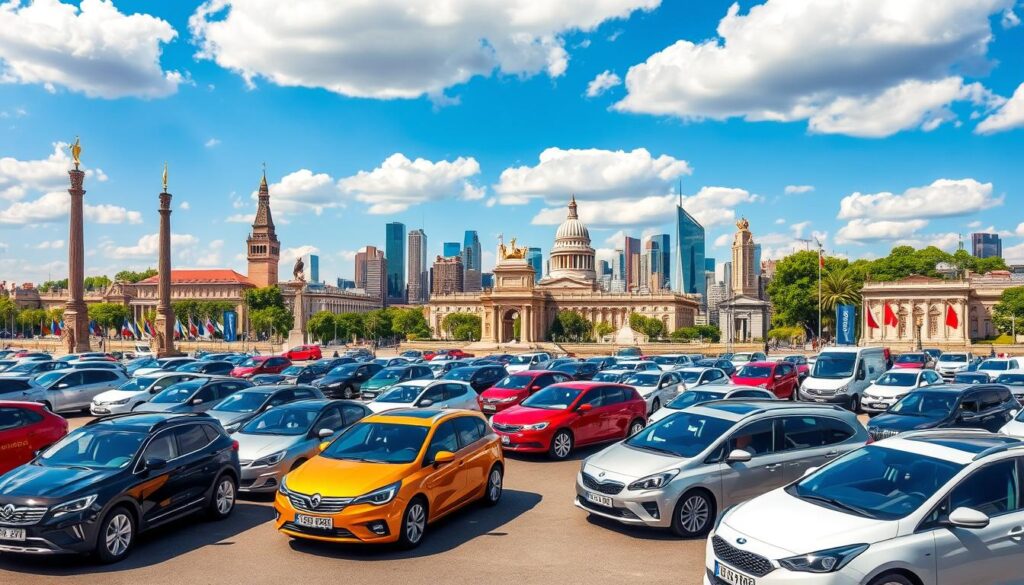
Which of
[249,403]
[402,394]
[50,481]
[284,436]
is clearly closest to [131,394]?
[249,403]

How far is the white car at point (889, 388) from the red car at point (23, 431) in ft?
68.3

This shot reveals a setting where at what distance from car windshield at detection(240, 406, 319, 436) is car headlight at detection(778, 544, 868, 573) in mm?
9751

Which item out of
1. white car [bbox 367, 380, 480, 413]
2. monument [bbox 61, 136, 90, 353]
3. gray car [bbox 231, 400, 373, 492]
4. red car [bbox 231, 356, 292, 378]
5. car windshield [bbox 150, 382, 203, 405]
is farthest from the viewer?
monument [bbox 61, 136, 90, 353]

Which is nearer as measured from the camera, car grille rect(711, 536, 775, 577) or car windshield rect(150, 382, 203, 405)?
car grille rect(711, 536, 775, 577)

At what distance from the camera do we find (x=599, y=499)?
11.0 metres

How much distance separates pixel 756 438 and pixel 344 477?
589 centimetres

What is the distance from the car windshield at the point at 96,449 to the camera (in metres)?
10.6

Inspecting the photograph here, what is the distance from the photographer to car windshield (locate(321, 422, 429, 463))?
36.2 feet

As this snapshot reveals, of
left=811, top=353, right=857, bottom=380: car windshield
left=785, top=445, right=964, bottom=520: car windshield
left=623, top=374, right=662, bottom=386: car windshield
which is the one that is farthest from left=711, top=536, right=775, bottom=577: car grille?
left=811, top=353, right=857, bottom=380: car windshield

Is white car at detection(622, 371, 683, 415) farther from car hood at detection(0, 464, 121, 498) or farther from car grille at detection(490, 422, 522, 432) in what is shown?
car hood at detection(0, 464, 121, 498)

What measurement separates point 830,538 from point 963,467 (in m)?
1.65

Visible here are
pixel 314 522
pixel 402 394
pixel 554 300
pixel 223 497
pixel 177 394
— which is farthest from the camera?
pixel 554 300

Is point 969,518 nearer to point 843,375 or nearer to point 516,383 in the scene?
point 516,383

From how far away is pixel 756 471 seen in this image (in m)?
11.2
